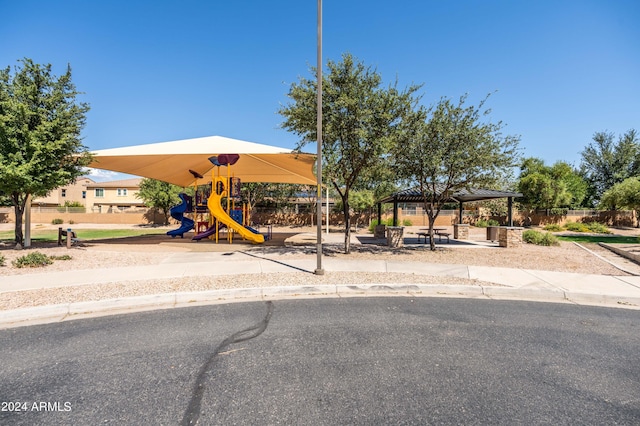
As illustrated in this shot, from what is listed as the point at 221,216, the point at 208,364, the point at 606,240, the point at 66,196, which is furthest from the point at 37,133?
the point at 66,196

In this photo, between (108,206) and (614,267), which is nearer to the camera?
(614,267)

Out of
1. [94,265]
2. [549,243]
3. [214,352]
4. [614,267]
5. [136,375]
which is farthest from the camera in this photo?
[549,243]

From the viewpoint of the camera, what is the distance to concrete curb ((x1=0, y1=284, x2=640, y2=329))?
5.71 meters

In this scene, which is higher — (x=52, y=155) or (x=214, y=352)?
(x=52, y=155)

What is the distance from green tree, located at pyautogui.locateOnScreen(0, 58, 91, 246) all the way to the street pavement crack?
11152 millimetres

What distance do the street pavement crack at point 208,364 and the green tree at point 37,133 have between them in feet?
36.6

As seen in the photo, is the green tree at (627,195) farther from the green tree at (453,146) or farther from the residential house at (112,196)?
the residential house at (112,196)

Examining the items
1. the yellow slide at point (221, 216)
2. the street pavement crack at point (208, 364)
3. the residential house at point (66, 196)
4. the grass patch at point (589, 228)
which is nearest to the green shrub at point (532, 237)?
the yellow slide at point (221, 216)

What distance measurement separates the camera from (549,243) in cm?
1744

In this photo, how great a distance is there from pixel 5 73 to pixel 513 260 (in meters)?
20.8

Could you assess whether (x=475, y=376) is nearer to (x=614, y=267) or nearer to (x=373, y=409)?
(x=373, y=409)

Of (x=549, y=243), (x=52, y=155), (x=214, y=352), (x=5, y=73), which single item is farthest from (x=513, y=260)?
(x=5, y=73)

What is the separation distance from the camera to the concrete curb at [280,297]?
5.71 metres

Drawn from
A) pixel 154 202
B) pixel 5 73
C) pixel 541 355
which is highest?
pixel 5 73
